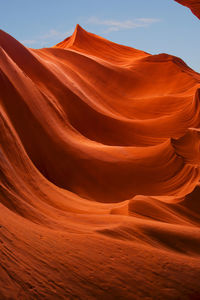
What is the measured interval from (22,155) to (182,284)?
2.24 meters

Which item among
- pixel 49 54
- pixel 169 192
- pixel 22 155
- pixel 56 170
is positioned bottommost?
pixel 22 155

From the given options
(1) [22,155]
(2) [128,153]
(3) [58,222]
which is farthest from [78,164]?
(3) [58,222]

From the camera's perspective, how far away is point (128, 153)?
544 cm

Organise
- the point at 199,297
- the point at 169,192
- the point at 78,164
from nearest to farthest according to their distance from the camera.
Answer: the point at 199,297 → the point at 169,192 → the point at 78,164

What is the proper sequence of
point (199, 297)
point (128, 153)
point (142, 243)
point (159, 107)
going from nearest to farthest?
point (199, 297)
point (142, 243)
point (128, 153)
point (159, 107)

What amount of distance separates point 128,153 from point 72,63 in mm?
3663

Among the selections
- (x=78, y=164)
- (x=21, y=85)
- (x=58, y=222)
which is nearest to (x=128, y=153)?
(x=78, y=164)

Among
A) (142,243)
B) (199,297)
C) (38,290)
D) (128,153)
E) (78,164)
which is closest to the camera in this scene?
(38,290)

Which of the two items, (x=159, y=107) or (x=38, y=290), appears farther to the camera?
(x=159, y=107)

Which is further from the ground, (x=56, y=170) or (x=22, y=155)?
(x=56, y=170)

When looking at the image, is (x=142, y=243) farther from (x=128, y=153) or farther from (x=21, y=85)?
(x=21, y=85)

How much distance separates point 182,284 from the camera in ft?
8.24

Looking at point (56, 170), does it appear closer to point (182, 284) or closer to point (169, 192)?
point (169, 192)

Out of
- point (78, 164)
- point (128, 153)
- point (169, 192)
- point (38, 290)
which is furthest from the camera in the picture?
point (128, 153)
